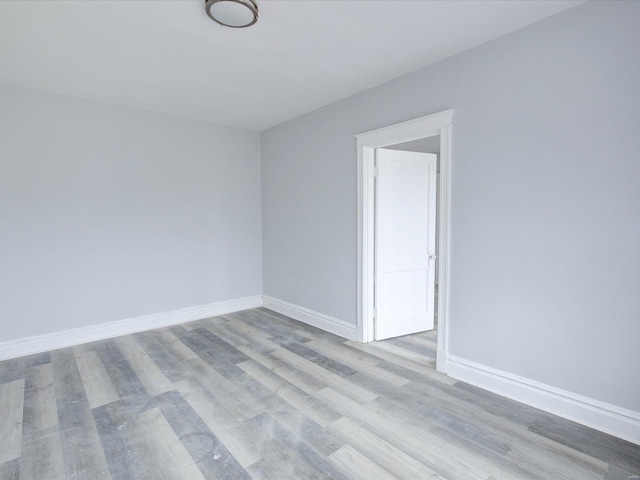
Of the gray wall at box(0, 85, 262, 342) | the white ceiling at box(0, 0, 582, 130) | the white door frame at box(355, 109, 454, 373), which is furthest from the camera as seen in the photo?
the gray wall at box(0, 85, 262, 342)

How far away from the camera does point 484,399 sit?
2510 mm

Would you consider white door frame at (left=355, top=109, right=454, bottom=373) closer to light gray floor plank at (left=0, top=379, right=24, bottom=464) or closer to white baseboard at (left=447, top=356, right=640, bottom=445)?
white baseboard at (left=447, top=356, right=640, bottom=445)

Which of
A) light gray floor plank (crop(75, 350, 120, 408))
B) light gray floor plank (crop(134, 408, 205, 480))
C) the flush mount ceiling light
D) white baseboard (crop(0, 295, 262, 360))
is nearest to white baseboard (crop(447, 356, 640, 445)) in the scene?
light gray floor plank (crop(134, 408, 205, 480))

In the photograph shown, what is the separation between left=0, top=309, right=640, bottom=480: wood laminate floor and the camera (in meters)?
1.84

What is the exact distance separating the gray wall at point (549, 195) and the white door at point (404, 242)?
748mm

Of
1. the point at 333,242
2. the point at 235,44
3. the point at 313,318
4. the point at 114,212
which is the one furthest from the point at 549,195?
the point at 114,212

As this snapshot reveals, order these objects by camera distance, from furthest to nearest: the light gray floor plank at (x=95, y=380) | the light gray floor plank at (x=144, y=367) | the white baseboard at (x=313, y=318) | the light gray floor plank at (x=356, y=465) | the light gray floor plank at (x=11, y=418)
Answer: the white baseboard at (x=313, y=318) < the light gray floor plank at (x=144, y=367) < the light gray floor plank at (x=95, y=380) < the light gray floor plank at (x=11, y=418) < the light gray floor plank at (x=356, y=465)

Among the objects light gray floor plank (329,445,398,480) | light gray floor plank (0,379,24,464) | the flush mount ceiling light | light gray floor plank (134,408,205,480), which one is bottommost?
light gray floor plank (0,379,24,464)

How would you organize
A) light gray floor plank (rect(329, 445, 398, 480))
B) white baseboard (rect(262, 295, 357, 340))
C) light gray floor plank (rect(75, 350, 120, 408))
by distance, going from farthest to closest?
white baseboard (rect(262, 295, 357, 340))
light gray floor plank (rect(75, 350, 120, 408))
light gray floor plank (rect(329, 445, 398, 480))

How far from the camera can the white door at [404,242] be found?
12.0 feet

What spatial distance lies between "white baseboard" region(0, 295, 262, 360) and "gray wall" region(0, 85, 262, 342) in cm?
7

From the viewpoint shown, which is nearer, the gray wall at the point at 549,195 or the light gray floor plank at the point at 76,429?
the light gray floor plank at the point at 76,429

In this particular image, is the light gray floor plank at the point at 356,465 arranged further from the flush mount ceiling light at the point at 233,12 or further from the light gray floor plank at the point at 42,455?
the flush mount ceiling light at the point at 233,12

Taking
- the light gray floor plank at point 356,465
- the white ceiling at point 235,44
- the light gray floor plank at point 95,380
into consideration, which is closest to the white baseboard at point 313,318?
the light gray floor plank at point 356,465
